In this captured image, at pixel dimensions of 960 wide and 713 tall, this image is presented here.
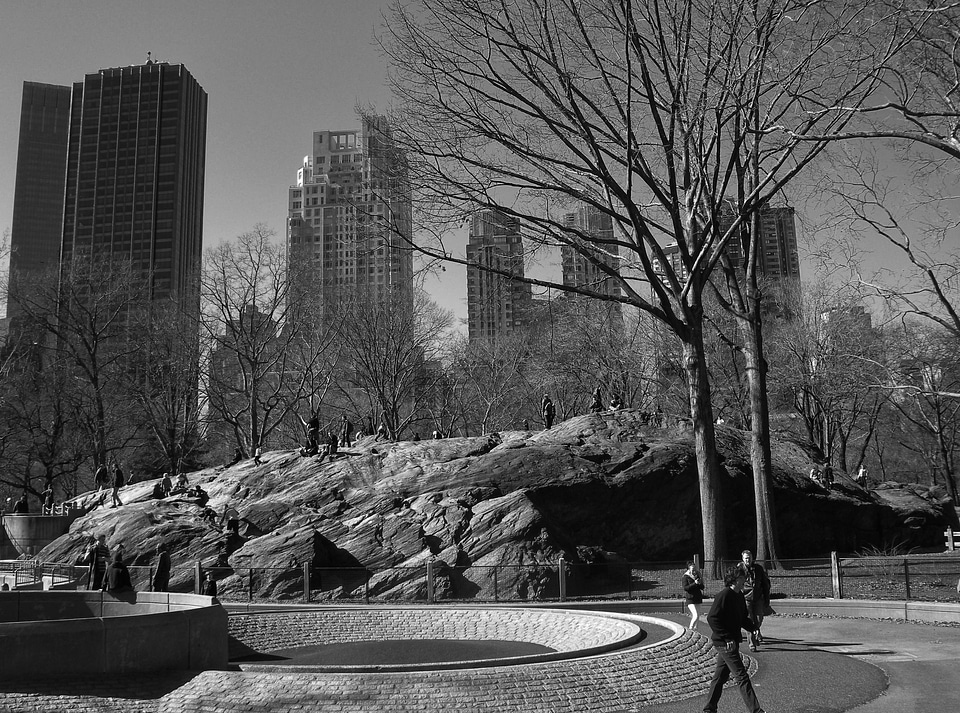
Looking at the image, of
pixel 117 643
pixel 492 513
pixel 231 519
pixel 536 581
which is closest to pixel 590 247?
pixel 492 513

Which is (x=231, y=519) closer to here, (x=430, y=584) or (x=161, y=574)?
(x=161, y=574)

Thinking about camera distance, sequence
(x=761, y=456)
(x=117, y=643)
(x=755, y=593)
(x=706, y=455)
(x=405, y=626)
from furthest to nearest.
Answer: (x=761, y=456) < (x=706, y=455) < (x=405, y=626) < (x=755, y=593) < (x=117, y=643)

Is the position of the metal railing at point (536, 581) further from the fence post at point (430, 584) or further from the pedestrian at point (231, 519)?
the pedestrian at point (231, 519)

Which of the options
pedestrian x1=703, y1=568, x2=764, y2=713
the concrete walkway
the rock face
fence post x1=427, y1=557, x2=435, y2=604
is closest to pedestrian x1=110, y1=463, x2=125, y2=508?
the rock face

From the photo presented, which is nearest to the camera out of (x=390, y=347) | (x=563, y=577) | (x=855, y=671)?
(x=855, y=671)

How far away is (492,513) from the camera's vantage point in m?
26.8

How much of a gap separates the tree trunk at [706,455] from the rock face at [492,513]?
4796 mm

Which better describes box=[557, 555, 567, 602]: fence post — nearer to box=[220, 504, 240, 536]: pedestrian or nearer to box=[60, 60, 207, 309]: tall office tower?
box=[220, 504, 240, 536]: pedestrian

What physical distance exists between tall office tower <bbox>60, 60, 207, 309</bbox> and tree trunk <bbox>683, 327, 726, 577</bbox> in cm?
17902

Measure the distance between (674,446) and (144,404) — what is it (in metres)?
34.8

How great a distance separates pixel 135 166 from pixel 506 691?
202 meters

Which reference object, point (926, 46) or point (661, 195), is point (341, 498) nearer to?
point (661, 195)

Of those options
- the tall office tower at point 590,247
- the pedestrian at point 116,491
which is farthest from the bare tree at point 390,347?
the tall office tower at point 590,247

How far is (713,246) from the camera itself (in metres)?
22.6
